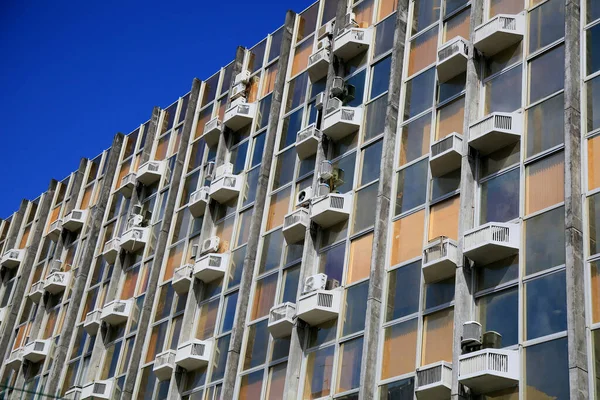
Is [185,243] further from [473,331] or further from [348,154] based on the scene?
[473,331]

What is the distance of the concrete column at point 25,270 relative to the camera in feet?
186

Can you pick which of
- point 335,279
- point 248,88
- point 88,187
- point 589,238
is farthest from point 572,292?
point 88,187

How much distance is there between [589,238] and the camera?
26.8m

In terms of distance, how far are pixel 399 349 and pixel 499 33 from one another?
11869mm

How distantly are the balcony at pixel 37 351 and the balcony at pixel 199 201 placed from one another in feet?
41.6

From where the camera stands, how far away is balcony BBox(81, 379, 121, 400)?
43906mm

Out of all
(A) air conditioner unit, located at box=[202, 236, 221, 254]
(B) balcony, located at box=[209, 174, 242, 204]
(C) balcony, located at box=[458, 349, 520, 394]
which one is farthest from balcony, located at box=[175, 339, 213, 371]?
(C) balcony, located at box=[458, 349, 520, 394]

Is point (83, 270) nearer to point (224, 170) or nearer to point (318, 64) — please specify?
point (224, 170)

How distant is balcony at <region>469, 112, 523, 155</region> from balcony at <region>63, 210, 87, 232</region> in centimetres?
3160

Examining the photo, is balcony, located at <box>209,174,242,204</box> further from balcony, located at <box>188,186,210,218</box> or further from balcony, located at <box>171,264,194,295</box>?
balcony, located at <box>171,264,194,295</box>

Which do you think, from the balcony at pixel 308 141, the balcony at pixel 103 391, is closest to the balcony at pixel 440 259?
the balcony at pixel 308 141

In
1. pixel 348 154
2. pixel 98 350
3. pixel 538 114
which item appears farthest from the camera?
pixel 98 350

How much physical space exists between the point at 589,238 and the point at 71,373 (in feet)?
101

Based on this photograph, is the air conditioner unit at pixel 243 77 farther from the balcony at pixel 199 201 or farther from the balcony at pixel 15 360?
the balcony at pixel 15 360
